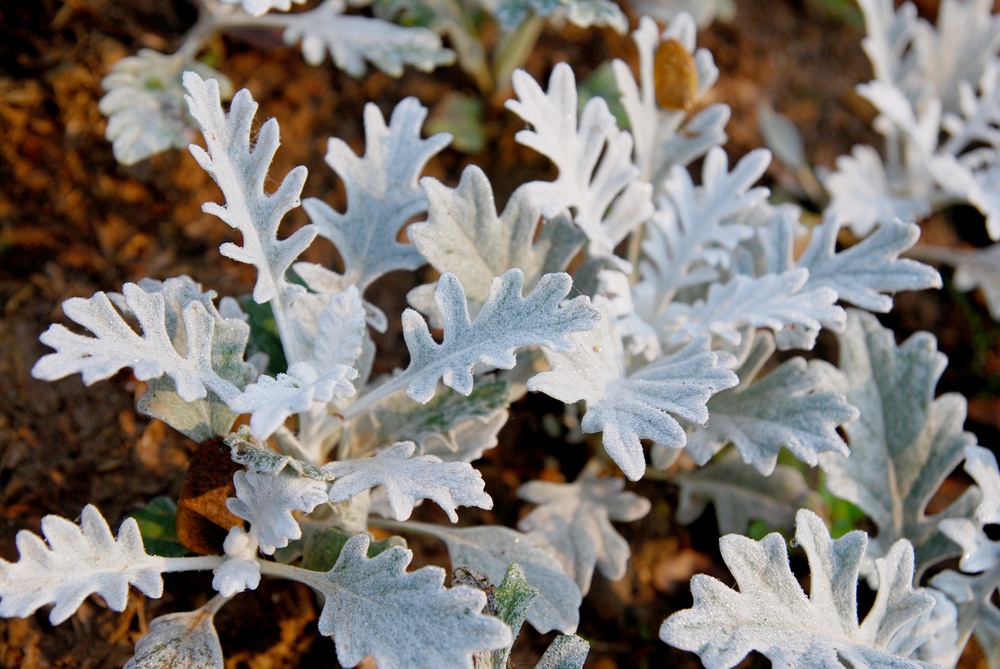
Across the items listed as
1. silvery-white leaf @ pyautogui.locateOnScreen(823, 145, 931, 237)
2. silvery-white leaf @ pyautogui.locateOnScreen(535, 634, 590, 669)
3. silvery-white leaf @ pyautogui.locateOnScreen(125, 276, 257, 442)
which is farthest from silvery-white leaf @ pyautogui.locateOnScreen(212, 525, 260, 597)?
silvery-white leaf @ pyautogui.locateOnScreen(823, 145, 931, 237)

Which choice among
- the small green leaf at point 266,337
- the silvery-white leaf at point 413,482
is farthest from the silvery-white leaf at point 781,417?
the small green leaf at point 266,337

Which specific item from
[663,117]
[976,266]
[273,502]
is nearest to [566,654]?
[273,502]

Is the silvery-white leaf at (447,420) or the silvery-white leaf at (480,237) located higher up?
the silvery-white leaf at (480,237)

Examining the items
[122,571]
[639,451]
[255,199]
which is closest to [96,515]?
[122,571]

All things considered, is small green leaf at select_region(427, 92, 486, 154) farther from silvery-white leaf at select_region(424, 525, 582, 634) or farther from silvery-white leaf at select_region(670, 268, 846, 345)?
silvery-white leaf at select_region(424, 525, 582, 634)

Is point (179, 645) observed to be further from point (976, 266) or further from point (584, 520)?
point (976, 266)

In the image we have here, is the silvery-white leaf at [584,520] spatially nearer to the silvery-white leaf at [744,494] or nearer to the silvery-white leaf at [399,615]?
the silvery-white leaf at [744,494]

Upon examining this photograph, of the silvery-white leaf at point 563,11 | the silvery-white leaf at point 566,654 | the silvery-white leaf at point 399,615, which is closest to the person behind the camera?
the silvery-white leaf at point 399,615
